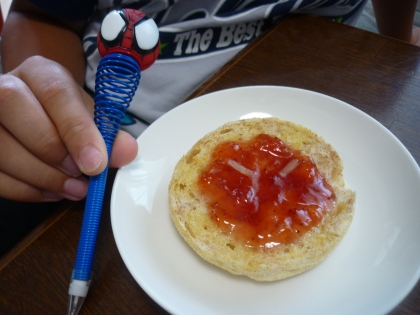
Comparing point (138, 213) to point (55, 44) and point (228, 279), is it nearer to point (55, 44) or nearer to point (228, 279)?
point (228, 279)

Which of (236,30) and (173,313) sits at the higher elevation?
(236,30)

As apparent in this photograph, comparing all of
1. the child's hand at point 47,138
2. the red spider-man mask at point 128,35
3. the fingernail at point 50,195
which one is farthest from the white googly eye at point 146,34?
the fingernail at point 50,195

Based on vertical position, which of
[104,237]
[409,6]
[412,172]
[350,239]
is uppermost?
[409,6]

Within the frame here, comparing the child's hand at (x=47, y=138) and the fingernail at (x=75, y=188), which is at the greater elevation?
the child's hand at (x=47, y=138)

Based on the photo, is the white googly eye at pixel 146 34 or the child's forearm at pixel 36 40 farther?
the child's forearm at pixel 36 40

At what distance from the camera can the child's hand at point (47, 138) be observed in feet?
2.48

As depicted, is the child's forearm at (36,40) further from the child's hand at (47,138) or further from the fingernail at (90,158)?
the fingernail at (90,158)

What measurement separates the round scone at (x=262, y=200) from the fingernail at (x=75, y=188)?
224 millimetres

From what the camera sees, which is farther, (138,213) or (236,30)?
(236,30)

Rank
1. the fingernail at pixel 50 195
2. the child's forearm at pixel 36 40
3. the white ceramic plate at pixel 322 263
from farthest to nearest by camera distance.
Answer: the child's forearm at pixel 36 40 < the fingernail at pixel 50 195 < the white ceramic plate at pixel 322 263

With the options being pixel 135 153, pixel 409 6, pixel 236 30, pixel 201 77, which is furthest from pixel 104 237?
pixel 409 6

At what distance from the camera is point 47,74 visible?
33.9 inches

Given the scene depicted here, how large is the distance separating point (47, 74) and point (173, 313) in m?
0.64

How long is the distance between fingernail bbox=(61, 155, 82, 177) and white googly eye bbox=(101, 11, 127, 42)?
0.98 ft
